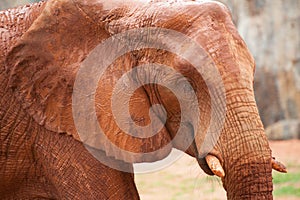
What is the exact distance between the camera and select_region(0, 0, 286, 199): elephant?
3059 mm

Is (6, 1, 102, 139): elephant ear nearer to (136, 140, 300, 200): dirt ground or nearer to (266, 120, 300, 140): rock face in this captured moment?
(136, 140, 300, 200): dirt ground

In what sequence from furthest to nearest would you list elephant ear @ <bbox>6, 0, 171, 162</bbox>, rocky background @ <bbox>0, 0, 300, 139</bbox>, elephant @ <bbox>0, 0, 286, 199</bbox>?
rocky background @ <bbox>0, 0, 300, 139</bbox>
elephant ear @ <bbox>6, 0, 171, 162</bbox>
elephant @ <bbox>0, 0, 286, 199</bbox>

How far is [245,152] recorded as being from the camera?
2998 millimetres

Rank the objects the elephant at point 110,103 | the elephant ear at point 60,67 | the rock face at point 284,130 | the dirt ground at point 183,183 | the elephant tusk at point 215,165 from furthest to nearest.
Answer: the rock face at point 284,130, the dirt ground at point 183,183, the elephant ear at point 60,67, the elephant at point 110,103, the elephant tusk at point 215,165

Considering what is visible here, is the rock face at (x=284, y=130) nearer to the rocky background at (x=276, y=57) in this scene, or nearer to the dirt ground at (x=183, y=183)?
the rocky background at (x=276, y=57)

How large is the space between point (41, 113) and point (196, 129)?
746 mm

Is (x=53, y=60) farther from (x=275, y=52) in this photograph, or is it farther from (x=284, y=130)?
(x=275, y=52)

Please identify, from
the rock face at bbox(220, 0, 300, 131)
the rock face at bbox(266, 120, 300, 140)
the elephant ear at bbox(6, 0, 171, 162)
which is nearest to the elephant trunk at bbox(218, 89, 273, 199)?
the elephant ear at bbox(6, 0, 171, 162)

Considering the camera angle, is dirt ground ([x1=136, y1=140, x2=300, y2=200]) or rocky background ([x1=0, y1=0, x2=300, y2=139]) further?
rocky background ([x1=0, y1=0, x2=300, y2=139])

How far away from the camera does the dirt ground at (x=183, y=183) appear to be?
8328 millimetres

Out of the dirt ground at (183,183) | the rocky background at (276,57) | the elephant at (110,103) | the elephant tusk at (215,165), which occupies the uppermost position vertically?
the rocky background at (276,57)

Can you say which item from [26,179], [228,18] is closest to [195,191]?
[26,179]

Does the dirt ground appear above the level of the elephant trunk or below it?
above

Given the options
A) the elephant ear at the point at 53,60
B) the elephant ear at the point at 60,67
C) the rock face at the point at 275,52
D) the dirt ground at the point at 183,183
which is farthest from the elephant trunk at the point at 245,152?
the rock face at the point at 275,52
